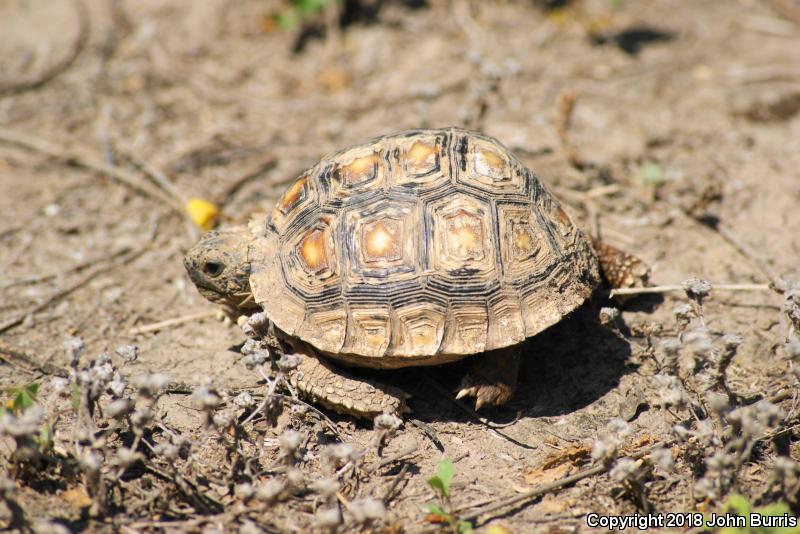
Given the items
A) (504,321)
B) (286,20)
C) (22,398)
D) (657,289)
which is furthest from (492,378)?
(286,20)

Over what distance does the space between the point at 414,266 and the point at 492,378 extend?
819 millimetres

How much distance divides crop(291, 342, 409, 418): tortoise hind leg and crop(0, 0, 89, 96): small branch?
5166 millimetres

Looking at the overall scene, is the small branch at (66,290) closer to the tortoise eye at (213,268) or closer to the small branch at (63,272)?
the small branch at (63,272)

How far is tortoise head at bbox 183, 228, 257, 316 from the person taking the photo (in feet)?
13.5

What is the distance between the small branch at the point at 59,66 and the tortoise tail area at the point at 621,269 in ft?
19.9

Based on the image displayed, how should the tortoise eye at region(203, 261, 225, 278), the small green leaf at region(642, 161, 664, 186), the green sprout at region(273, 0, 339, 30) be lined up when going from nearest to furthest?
the tortoise eye at region(203, 261, 225, 278) < the small green leaf at region(642, 161, 664, 186) < the green sprout at region(273, 0, 339, 30)

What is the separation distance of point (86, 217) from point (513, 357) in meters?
3.93

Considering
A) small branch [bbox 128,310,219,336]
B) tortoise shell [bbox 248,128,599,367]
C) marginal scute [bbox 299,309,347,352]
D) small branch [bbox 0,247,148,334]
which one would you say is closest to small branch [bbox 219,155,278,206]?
small branch [bbox 0,247,148,334]

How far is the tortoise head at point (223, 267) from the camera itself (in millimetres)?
4117

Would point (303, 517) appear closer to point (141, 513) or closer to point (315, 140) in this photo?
point (141, 513)

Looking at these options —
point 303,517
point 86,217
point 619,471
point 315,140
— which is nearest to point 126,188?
point 86,217

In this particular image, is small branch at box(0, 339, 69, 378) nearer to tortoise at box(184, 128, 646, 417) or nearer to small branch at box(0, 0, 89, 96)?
tortoise at box(184, 128, 646, 417)

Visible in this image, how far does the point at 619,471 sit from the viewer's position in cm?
306

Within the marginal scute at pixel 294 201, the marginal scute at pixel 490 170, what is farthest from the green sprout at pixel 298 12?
the marginal scute at pixel 490 170
